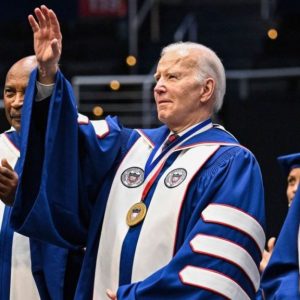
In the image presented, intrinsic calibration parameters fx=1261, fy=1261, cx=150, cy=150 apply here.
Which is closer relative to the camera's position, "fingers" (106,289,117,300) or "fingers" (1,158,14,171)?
"fingers" (106,289,117,300)

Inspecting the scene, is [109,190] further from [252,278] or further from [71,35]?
[71,35]

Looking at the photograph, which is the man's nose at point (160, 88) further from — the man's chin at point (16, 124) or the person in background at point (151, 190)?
the man's chin at point (16, 124)

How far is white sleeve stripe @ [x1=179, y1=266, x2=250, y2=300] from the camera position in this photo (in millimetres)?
4906

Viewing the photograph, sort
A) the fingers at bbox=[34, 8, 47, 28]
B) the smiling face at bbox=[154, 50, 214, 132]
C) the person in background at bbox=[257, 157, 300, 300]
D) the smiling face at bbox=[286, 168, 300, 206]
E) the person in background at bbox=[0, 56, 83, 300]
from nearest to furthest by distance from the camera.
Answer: the person in background at bbox=[257, 157, 300, 300] → the fingers at bbox=[34, 8, 47, 28] → the smiling face at bbox=[154, 50, 214, 132] → the person in background at bbox=[0, 56, 83, 300] → the smiling face at bbox=[286, 168, 300, 206]

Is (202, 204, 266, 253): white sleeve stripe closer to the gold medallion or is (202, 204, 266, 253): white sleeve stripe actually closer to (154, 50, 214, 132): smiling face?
the gold medallion

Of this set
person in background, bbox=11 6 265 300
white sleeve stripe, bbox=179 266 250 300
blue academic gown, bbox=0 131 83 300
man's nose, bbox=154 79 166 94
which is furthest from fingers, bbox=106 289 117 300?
man's nose, bbox=154 79 166 94

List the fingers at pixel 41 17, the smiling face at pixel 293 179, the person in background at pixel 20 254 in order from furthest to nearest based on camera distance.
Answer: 1. the smiling face at pixel 293 179
2. the person in background at pixel 20 254
3. the fingers at pixel 41 17

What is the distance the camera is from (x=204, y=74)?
5289mm

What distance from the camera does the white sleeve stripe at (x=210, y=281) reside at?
4906 millimetres

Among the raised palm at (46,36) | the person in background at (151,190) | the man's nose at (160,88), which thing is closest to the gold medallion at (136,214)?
the person in background at (151,190)

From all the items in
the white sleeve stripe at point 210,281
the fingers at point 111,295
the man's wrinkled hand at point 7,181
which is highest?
the man's wrinkled hand at point 7,181

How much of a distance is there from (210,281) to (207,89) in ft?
2.81

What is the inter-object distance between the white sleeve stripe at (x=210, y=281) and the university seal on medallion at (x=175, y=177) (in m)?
0.39

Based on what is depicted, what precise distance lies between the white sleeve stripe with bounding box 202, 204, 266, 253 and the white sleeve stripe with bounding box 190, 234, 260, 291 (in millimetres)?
69
